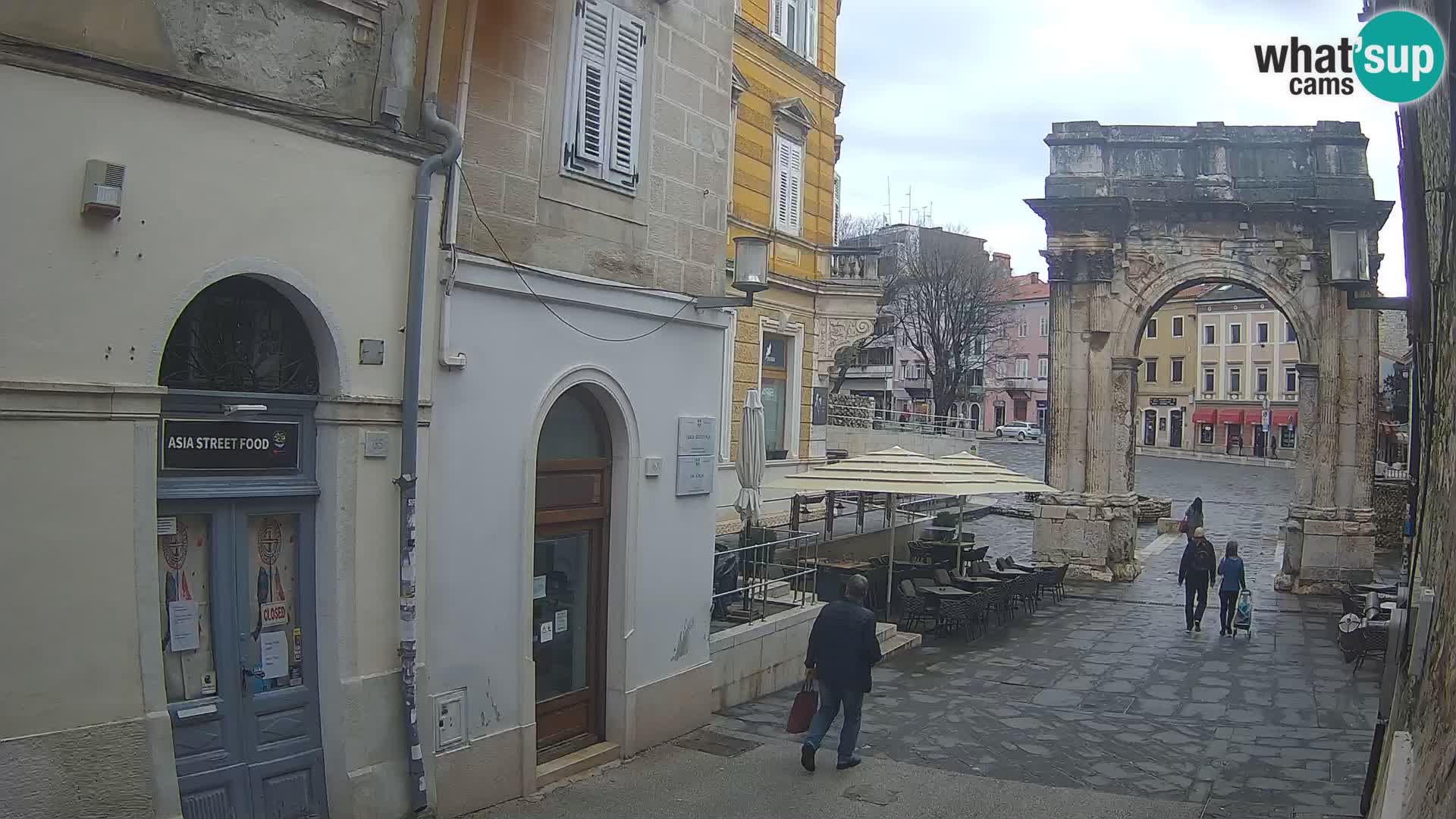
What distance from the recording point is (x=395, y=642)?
23.6 feet

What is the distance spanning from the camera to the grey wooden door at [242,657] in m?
6.29

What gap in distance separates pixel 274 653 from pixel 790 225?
1671cm

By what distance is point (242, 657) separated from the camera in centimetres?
659

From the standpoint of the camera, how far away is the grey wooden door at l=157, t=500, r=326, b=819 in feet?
20.6

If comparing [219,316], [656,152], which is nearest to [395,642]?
[219,316]

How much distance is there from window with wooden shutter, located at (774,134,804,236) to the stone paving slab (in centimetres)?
940

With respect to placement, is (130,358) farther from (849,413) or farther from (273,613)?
(849,413)

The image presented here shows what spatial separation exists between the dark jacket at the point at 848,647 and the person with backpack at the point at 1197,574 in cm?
914

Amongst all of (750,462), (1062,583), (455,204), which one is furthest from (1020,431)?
(455,204)

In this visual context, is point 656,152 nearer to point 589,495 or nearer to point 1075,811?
point 589,495

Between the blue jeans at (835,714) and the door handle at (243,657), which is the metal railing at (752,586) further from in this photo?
the door handle at (243,657)

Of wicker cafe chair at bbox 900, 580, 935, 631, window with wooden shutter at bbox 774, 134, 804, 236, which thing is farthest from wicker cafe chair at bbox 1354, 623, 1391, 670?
window with wooden shutter at bbox 774, 134, 804, 236

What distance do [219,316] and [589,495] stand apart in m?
3.56

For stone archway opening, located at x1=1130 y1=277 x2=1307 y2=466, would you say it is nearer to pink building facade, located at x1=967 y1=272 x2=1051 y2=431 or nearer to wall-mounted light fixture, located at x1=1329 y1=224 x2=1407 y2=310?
pink building facade, located at x1=967 y1=272 x2=1051 y2=431
